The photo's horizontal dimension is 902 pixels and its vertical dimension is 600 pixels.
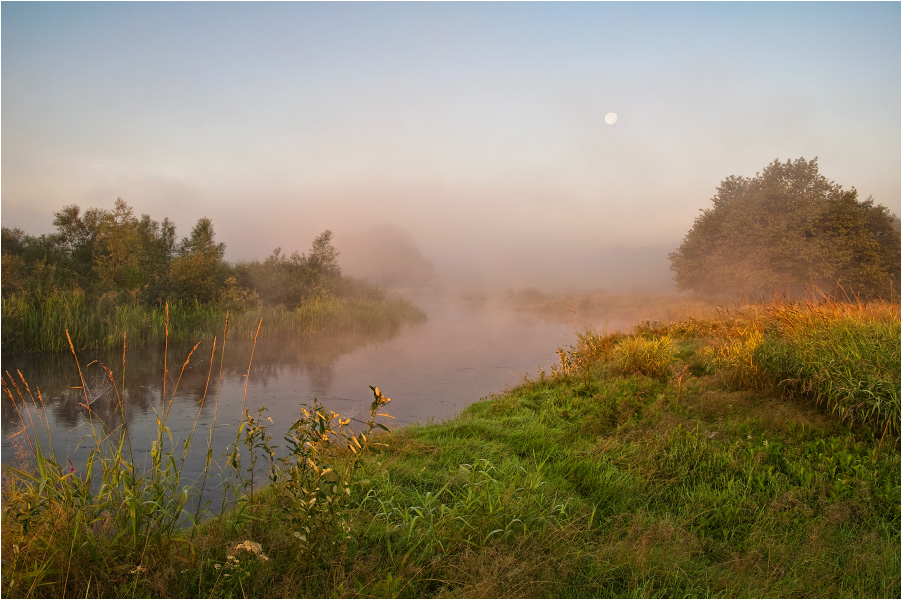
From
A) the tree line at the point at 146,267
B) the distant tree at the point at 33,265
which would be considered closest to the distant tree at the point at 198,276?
the tree line at the point at 146,267

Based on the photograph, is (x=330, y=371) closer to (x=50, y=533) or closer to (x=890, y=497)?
(x=50, y=533)

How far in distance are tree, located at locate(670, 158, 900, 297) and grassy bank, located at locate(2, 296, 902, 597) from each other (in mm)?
16957

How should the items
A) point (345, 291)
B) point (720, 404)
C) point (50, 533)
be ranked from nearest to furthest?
point (50, 533), point (720, 404), point (345, 291)

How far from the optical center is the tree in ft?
68.5

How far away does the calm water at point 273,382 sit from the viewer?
622 cm

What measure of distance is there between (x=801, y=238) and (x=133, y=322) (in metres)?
23.2

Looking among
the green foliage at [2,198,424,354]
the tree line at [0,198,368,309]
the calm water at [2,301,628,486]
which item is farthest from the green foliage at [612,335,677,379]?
the tree line at [0,198,368,309]

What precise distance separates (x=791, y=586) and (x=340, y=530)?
8.08 feet

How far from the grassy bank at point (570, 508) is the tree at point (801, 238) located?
1696cm

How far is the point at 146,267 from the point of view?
17516 mm

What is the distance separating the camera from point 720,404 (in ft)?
19.4

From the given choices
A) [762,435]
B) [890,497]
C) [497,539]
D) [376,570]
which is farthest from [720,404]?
[376,570]

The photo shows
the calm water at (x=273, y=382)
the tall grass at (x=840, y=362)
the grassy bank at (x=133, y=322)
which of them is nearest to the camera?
the tall grass at (x=840, y=362)

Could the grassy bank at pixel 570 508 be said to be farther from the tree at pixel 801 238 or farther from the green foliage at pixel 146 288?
the tree at pixel 801 238
